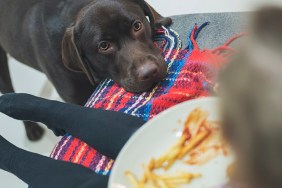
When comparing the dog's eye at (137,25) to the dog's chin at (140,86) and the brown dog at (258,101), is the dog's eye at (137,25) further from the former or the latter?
the brown dog at (258,101)

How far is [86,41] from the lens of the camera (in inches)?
56.1

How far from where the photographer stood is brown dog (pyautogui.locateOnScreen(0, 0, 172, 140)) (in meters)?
1.37

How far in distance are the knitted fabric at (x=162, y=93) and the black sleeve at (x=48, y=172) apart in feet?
0.26

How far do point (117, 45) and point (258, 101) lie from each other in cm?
103

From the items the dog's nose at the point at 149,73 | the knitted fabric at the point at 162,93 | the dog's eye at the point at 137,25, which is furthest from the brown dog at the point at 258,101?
the dog's eye at the point at 137,25

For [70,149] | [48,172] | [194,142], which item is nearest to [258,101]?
[194,142]

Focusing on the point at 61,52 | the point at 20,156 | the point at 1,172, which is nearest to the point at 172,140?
the point at 20,156

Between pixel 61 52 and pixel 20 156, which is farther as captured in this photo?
pixel 61 52

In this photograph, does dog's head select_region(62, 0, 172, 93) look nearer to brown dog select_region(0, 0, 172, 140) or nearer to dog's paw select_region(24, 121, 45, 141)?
brown dog select_region(0, 0, 172, 140)

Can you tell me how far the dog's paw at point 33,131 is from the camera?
1.98 metres

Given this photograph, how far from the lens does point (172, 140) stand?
90cm

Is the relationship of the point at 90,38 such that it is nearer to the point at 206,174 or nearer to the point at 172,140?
the point at 172,140

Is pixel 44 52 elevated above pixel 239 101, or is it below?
below

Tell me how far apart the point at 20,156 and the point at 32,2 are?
2.37 feet
